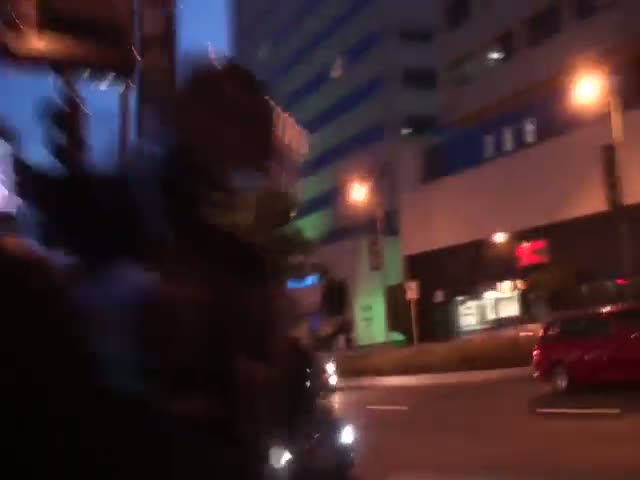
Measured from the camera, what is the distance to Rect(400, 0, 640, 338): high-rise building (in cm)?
2900

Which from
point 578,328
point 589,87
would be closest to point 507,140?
point 589,87

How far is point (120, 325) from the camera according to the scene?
137 cm

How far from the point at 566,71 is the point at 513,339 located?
12507mm

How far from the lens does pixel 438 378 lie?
23.4 meters

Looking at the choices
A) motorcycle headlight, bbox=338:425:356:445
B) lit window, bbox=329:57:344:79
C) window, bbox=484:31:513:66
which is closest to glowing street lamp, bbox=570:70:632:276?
window, bbox=484:31:513:66

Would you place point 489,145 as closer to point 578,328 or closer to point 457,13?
point 457,13

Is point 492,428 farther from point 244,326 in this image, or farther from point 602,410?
point 244,326

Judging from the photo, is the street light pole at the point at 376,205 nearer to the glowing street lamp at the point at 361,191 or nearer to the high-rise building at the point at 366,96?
the glowing street lamp at the point at 361,191

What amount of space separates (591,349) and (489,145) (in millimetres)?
19991

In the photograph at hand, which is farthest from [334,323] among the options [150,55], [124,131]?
[150,55]

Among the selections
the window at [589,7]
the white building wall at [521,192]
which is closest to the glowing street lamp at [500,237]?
the white building wall at [521,192]

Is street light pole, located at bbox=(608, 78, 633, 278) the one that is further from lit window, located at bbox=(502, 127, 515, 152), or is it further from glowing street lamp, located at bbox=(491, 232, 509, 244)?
lit window, located at bbox=(502, 127, 515, 152)

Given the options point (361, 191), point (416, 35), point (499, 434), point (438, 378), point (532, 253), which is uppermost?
point (416, 35)

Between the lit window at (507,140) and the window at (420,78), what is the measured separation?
17378mm
